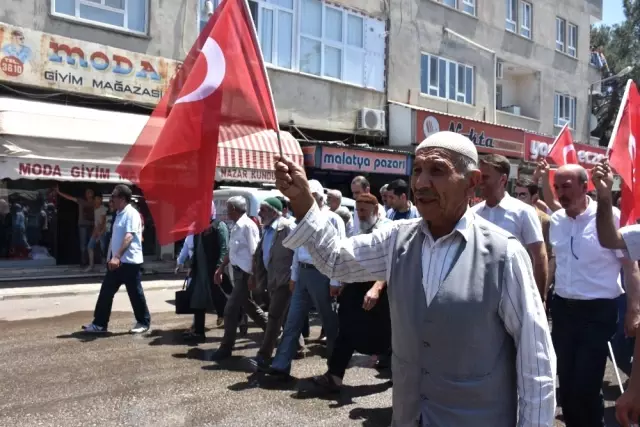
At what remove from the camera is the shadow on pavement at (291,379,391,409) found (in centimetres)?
579

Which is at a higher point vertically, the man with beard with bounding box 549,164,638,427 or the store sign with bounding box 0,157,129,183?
the store sign with bounding box 0,157,129,183

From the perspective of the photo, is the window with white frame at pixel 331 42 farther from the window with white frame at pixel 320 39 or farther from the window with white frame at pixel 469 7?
the window with white frame at pixel 469 7

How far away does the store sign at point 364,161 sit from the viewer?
1734 centimetres

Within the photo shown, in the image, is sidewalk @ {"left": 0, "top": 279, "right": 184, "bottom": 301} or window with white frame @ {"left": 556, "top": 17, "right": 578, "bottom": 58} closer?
sidewalk @ {"left": 0, "top": 279, "right": 184, "bottom": 301}

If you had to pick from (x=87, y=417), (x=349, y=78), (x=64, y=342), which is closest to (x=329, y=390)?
(x=87, y=417)

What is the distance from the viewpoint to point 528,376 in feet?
7.43

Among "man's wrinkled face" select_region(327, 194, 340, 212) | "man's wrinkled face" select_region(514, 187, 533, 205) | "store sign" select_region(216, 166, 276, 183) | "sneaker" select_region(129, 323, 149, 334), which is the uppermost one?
"store sign" select_region(216, 166, 276, 183)

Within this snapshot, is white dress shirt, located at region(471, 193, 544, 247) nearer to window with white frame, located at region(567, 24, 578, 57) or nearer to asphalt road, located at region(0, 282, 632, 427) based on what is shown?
asphalt road, located at region(0, 282, 632, 427)

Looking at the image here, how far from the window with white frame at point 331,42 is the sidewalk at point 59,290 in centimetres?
782

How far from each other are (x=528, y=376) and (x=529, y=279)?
331 millimetres

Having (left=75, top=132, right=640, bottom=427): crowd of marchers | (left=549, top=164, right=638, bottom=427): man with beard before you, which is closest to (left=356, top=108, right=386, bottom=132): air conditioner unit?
(left=75, top=132, right=640, bottom=427): crowd of marchers

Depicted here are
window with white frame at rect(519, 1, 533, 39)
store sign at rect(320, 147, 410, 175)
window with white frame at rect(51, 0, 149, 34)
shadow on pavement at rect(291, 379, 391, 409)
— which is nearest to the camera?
shadow on pavement at rect(291, 379, 391, 409)

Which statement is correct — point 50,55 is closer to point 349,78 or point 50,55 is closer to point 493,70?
point 349,78

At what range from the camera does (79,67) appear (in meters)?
13.9
